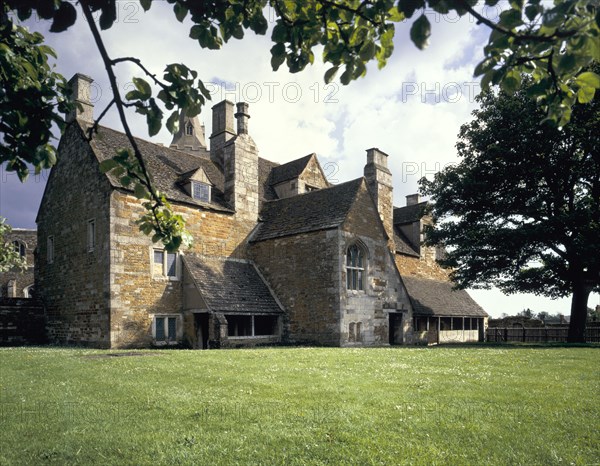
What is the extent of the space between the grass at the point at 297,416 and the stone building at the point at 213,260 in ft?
33.5

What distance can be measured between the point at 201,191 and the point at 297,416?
777 inches

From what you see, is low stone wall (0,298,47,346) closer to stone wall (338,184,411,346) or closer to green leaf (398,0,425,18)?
stone wall (338,184,411,346)

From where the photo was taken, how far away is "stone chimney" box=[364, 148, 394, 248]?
104ft

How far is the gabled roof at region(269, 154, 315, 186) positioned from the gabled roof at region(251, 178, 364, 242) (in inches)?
137

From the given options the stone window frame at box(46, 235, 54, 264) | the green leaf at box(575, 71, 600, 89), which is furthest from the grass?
the stone window frame at box(46, 235, 54, 264)

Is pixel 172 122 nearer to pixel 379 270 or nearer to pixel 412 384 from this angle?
pixel 412 384

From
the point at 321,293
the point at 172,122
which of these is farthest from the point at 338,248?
the point at 172,122

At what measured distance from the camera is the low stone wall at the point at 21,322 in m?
23.6

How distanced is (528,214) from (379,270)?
9.39 metres

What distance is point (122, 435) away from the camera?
582 cm

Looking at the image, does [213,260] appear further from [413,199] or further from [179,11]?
[413,199]

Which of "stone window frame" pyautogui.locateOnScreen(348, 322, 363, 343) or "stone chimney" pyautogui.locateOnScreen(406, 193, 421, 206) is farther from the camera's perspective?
"stone chimney" pyautogui.locateOnScreen(406, 193, 421, 206)

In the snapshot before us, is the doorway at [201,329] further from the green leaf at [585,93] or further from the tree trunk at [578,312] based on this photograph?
the green leaf at [585,93]

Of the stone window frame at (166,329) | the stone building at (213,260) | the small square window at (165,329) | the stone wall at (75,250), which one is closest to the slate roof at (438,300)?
the stone building at (213,260)
